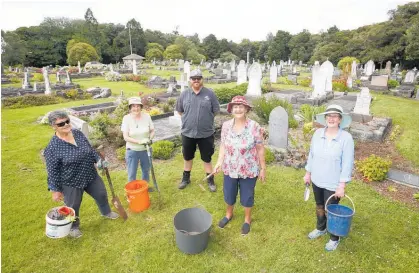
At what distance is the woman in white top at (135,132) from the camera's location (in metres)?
4.46

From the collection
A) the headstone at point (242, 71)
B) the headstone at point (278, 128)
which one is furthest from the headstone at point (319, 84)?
the headstone at point (278, 128)

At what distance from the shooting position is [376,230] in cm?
399

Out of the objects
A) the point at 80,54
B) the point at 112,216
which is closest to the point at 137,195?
the point at 112,216

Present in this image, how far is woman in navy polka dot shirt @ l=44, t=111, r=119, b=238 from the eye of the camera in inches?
135

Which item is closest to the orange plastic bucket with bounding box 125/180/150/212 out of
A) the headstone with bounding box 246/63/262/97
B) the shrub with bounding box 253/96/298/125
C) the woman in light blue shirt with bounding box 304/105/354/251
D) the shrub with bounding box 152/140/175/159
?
the shrub with bounding box 152/140/175/159

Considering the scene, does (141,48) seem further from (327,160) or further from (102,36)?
(327,160)

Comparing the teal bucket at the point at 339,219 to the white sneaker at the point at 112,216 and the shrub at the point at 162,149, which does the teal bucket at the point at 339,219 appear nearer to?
the white sneaker at the point at 112,216

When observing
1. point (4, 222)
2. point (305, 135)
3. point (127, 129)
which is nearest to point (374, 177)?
point (305, 135)

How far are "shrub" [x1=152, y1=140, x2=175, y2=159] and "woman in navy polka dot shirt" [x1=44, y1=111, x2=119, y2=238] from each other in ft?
9.30

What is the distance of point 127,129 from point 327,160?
10.6 ft

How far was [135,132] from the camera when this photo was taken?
454 cm

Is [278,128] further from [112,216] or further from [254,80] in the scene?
[254,80]

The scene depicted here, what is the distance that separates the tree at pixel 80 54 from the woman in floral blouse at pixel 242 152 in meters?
44.1

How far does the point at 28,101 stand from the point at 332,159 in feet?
52.9
